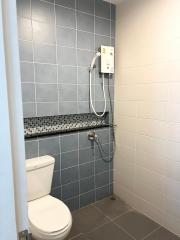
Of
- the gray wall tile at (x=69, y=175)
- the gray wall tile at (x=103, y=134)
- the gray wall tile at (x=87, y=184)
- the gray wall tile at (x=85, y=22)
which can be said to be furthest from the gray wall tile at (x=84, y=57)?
the gray wall tile at (x=87, y=184)

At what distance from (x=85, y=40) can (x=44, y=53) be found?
51cm

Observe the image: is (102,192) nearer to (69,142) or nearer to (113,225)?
(113,225)

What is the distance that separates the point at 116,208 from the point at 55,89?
1561 millimetres

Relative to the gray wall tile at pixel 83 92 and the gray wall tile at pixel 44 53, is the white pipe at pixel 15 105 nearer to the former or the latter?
the gray wall tile at pixel 44 53

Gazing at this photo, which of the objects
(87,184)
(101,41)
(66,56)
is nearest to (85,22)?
(101,41)

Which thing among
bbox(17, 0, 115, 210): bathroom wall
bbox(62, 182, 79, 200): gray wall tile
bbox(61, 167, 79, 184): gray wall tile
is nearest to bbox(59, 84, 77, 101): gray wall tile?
bbox(17, 0, 115, 210): bathroom wall

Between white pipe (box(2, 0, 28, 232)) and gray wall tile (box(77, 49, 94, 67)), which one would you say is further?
gray wall tile (box(77, 49, 94, 67))

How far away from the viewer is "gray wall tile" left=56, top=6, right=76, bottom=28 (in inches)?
76.0

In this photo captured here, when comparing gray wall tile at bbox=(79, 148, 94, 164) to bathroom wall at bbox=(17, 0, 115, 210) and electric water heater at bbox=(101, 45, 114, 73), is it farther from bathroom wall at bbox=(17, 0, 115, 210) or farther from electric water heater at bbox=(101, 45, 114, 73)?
electric water heater at bbox=(101, 45, 114, 73)

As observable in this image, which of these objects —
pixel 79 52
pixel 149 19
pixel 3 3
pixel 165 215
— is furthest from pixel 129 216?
pixel 3 3

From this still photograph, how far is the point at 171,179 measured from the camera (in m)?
1.91

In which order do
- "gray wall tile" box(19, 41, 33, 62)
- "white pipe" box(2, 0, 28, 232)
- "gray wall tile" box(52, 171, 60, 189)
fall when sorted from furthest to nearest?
"gray wall tile" box(52, 171, 60, 189), "gray wall tile" box(19, 41, 33, 62), "white pipe" box(2, 0, 28, 232)

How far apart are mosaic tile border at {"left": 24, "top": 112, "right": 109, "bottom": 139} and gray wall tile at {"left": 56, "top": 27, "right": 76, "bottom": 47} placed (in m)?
0.77

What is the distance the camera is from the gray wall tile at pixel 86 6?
2040 millimetres
